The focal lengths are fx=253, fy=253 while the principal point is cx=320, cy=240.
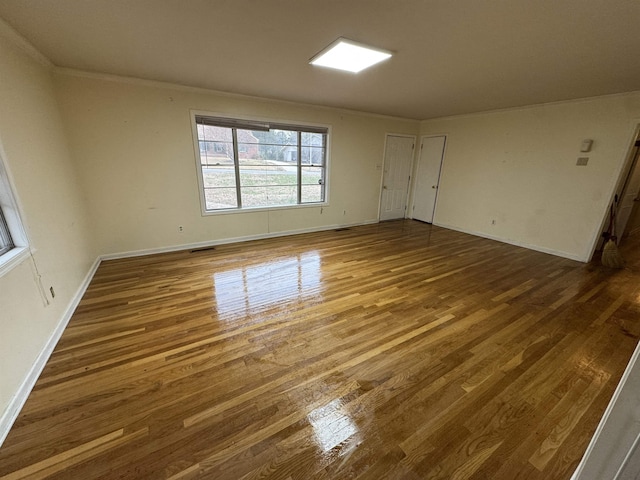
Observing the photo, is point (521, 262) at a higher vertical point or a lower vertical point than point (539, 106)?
lower

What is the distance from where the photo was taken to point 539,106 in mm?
4188

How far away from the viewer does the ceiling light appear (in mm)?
2236

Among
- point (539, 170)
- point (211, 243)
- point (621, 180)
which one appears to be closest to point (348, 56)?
point (211, 243)

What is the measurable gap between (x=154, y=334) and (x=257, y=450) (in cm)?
144

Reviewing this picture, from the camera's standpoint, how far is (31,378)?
1683 millimetres

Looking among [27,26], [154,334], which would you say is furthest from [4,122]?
[154,334]

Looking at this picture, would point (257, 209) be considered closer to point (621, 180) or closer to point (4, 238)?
point (4, 238)

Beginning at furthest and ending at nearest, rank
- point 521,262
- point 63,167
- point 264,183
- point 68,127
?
point 264,183 < point 521,262 < point 68,127 < point 63,167

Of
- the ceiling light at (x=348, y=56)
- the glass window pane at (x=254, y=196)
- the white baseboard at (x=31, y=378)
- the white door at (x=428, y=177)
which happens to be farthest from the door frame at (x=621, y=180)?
the white baseboard at (x=31, y=378)

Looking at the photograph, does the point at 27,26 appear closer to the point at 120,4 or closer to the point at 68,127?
the point at 120,4

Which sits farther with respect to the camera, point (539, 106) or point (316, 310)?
point (539, 106)

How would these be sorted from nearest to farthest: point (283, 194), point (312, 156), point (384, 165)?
point (283, 194)
point (312, 156)
point (384, 165)

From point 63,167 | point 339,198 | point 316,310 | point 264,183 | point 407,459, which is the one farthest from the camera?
point 339,198

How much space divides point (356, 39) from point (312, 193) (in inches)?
130
